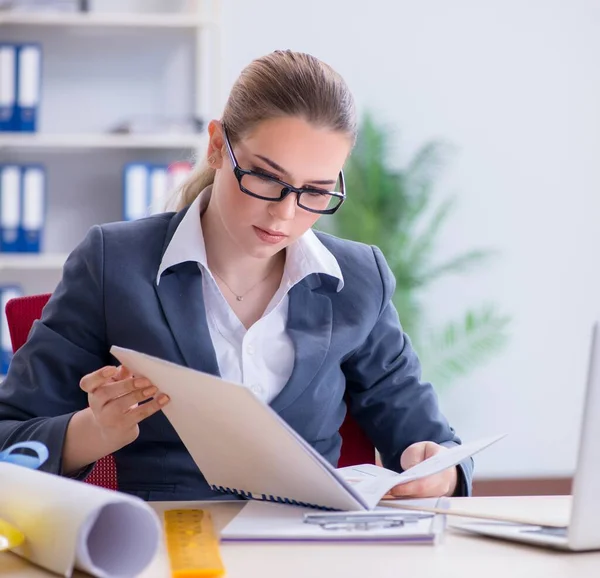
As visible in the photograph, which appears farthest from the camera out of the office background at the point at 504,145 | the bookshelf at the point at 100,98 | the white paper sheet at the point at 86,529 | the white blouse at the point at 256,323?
the office background at the point at 504,145

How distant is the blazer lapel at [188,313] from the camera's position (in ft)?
4.75

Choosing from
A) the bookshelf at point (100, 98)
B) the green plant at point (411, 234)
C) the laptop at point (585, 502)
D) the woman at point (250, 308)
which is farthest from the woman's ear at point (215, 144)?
the green plant at point (411, 234)

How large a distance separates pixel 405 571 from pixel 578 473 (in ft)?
0.62

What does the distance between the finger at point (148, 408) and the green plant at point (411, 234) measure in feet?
9.68

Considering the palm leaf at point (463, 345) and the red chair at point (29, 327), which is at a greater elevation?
the red chair at point (29, 327)

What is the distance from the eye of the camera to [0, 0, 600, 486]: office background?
172 inches

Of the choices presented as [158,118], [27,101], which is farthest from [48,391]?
[158,118]

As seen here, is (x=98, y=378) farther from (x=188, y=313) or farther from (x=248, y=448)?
(x=188, y=313)

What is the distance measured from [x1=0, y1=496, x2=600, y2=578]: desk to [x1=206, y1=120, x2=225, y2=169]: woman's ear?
0.69m

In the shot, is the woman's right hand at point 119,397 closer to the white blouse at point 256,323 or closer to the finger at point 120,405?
the finger at point 120,405

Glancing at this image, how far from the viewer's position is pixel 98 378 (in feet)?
3.79

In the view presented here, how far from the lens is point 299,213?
1.43m

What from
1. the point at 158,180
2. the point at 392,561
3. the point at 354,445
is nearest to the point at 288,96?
the point at 354,445

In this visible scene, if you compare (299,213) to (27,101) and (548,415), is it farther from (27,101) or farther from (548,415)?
(548,415)
